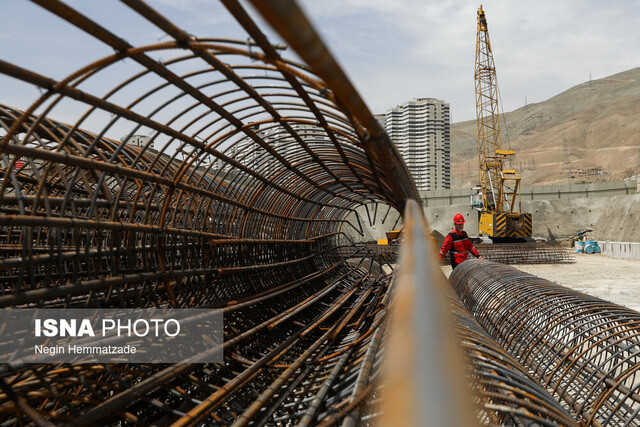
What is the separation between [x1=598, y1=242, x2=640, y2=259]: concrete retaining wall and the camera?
1851 cm

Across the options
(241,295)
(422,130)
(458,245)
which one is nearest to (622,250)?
(458,245)

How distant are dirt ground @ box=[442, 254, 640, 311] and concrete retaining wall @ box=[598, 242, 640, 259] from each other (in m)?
1.58

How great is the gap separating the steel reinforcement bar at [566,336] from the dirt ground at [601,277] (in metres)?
4.41

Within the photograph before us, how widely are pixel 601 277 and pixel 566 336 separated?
9951 millimetres

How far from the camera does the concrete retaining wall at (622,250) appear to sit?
18514 millimetres

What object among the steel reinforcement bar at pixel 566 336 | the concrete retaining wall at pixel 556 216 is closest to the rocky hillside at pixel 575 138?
the concrete retaining wall at pixel 556 216

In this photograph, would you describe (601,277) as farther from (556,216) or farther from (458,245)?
(556,216)

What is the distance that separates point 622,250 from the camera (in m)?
19.4

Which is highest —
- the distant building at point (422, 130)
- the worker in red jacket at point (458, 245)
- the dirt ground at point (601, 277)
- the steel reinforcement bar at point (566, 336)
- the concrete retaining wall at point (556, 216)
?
the distant building at point (422, 130)

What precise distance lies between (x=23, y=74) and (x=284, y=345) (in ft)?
9.96

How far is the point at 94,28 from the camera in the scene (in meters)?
2.28

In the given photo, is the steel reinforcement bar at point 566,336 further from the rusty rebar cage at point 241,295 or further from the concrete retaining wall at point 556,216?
the concrete retaining wall at point 556,216

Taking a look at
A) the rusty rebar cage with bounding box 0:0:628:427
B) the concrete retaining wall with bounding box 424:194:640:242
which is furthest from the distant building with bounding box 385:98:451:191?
the rusty rebar cage with bounding box 0:0:628:427

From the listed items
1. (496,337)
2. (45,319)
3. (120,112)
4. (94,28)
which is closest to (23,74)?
(94,28)
